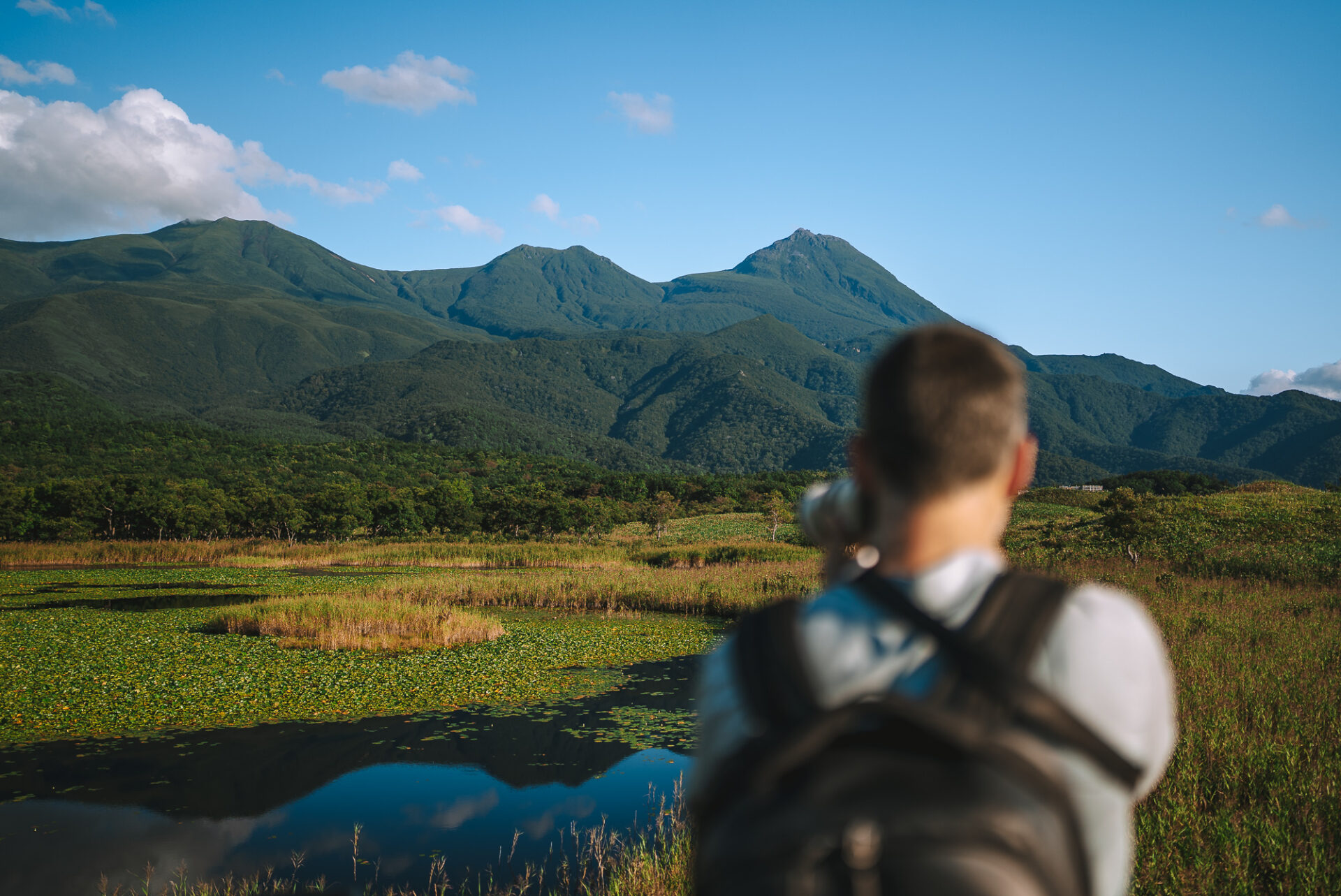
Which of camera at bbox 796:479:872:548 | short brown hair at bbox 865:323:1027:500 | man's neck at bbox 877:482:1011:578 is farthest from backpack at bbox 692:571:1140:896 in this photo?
camera at bbox 796:479:872:548

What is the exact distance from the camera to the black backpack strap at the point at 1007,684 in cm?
111

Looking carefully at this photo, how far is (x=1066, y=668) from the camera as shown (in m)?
1.14

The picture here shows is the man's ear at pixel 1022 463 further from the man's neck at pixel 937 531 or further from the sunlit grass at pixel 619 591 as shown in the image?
the sunlit grass at pixel 619 591

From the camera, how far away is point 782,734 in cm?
114

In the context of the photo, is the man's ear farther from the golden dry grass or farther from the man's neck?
the golden dry grass

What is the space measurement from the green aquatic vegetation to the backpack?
13743 mm

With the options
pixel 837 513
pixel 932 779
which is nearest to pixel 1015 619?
pixel 932 779

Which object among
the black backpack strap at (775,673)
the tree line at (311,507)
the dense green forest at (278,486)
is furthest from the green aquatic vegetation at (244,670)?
the dense green forest at (278,486)

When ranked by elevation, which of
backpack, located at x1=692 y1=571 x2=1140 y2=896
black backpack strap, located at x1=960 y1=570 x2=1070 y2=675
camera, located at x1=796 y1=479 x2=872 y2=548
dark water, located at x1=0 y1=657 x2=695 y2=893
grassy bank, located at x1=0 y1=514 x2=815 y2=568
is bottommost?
grassy bank, located at x1=0 y1=514 x2=815 y2=568

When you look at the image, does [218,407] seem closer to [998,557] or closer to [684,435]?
[684,435]

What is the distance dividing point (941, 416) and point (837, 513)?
1.27 ft

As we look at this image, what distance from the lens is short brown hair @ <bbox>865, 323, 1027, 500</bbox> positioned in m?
1.27

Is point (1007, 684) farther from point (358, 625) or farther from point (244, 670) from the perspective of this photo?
point (358, 625)

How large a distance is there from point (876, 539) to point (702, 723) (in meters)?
0.42
